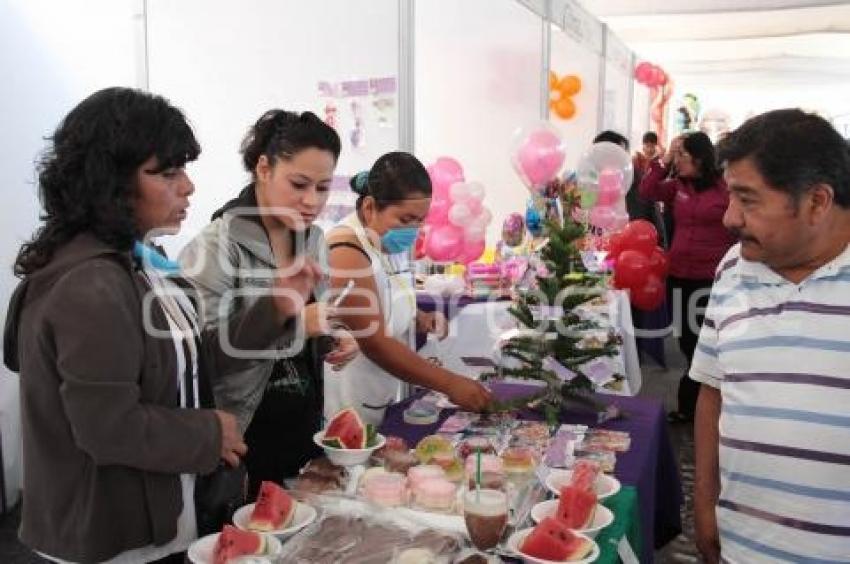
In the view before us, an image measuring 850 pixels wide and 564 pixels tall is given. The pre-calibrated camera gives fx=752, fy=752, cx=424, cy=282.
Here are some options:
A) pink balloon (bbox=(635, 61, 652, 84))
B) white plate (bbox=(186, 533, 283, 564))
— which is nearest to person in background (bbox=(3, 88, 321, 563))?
white plate (bbox=(186, 533, 283, 564))

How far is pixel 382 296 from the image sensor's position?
1.88m

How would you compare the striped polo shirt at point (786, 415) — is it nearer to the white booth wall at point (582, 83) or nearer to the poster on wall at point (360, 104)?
the poster on wall at point (360, 104)

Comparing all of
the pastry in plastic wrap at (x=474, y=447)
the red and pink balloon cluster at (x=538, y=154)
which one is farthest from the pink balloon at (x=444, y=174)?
the pastry in plastic wrap at (x=474, y=447)

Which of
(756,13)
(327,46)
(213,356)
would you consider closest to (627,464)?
(213,356)

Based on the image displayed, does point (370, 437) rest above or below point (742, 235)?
below

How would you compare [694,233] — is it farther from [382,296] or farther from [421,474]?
[421,474]

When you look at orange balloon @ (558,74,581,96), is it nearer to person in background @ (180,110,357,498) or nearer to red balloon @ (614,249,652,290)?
red balloon @ (614,249,652,290)

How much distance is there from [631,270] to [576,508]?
2651 mm

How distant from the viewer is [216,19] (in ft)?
10.4

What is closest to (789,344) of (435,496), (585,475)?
(585,475)

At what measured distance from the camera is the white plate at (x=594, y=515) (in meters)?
1.18

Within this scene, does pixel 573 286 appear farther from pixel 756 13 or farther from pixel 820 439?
pixel 756 13

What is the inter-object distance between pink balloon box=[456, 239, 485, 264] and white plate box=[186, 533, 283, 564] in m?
2.85

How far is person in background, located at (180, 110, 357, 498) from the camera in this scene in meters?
1.47
